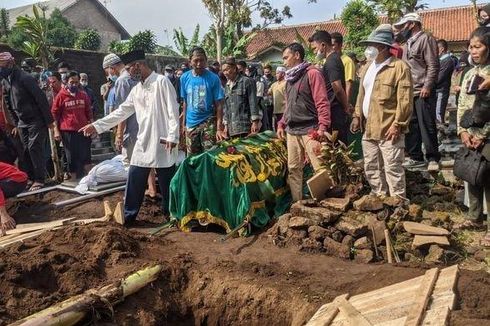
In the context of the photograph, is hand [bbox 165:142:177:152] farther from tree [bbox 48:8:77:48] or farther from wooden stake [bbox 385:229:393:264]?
tree [bbox 48:8:77:48]

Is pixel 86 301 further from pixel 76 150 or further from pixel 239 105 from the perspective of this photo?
pixel 76 150

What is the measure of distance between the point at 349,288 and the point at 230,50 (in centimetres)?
1867

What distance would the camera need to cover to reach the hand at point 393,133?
205 inches

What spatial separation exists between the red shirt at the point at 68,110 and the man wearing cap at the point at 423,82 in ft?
17.2

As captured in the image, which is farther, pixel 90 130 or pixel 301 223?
pixel 90 130

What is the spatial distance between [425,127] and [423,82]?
568 millimetres

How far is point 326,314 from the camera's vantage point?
11.6 ft

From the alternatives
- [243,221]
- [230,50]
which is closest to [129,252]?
[243,221]

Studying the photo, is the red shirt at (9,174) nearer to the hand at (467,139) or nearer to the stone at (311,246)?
the stone at (311,246)

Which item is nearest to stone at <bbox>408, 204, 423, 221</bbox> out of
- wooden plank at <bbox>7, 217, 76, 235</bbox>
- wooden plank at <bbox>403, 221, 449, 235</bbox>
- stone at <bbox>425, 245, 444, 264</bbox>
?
wooden plank at <bbox>403, 221, 449, 235</bbox>

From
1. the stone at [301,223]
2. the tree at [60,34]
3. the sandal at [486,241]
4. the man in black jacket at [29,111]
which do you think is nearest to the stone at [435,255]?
the sandal at [486,241]

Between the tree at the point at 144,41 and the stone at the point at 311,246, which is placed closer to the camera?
the stone at the point at 311,246

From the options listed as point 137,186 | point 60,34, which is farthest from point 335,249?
point 60,34

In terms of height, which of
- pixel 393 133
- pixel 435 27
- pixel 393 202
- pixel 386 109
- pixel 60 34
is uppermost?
pixel 60 34
